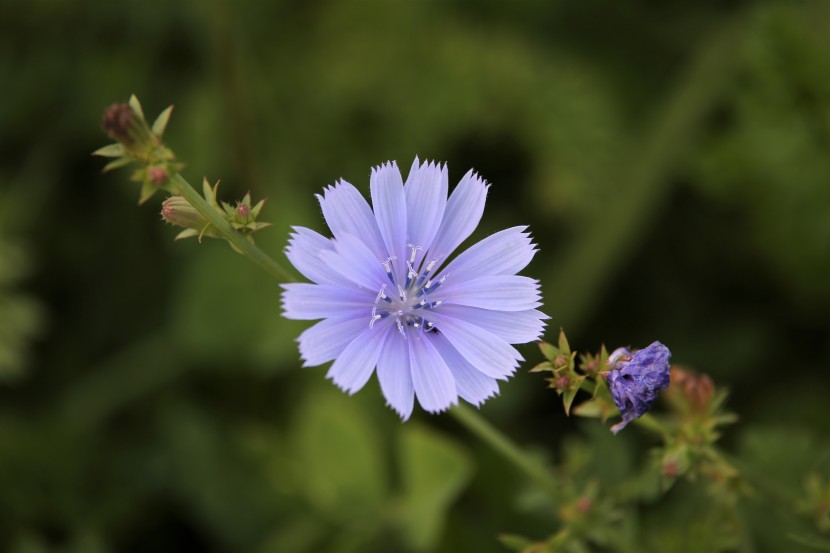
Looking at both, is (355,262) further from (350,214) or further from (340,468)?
(340,468)

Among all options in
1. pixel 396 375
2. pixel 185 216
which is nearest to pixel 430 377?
pixel 396 375

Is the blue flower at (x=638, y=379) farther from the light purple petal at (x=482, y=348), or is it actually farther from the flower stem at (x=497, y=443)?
the flower stem at (x=497, y=443)

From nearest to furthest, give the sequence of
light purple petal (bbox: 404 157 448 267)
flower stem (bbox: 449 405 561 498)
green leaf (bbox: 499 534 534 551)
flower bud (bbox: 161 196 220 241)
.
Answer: flower bud (bbox: 161 196 220 241)
light purple petal (bbox: 404 157 448 267)
flower stem (bbox: 449 405 561 498)
green leaf (bbox: 499 534 534 551)

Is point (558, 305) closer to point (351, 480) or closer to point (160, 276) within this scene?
point (351, 480)

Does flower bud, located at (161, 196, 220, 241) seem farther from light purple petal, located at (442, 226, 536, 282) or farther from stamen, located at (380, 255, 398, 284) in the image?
light purple petal, located at (442, 226, 536, 282)

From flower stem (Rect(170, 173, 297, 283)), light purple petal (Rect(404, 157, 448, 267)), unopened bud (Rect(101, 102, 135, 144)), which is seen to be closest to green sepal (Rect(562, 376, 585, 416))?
light purple petal (Rect(404, 157, 448, 267))
